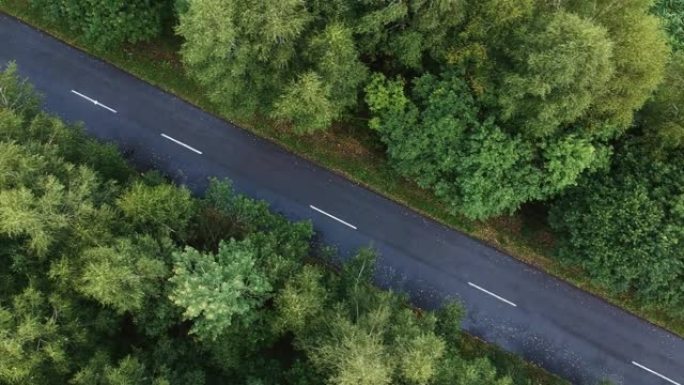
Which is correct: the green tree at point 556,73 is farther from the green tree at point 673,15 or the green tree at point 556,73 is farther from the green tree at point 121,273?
the green tree at point 121,273

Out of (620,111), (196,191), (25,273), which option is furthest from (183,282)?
(620,111)

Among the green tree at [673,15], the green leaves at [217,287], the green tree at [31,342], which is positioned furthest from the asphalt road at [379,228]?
the green tree at [673,15]

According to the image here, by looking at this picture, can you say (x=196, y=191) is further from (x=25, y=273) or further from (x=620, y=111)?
(x=620, y=111)

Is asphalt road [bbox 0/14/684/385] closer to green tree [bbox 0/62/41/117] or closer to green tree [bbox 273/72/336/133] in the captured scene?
green tree [bbox 273/72/336/133]

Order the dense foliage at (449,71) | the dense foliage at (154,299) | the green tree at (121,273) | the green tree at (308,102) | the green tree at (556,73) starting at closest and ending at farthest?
the green tree at (121,273) → the dense foliage at (154,299) → the green tree at (556,73) → the dense foliage at (449,71) → the green tree at (308,102)

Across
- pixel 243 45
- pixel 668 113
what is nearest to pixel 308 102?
pixel 243 45

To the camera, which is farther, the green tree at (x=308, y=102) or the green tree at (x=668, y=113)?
the green tree at (x=668, y=113)
